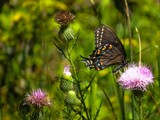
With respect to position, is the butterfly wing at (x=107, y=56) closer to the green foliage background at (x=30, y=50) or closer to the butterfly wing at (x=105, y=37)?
the butterfly wing at (x=105, y=37)

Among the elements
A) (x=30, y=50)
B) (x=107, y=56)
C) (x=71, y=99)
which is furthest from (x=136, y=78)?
(x=30, y=50)

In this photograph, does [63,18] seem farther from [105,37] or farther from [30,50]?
[30,50]

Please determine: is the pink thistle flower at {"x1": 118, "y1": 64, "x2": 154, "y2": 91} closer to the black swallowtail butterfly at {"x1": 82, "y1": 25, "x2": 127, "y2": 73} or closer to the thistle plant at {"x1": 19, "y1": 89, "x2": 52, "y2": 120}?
the black swallowtail butterfly at {"x1": 82, "y1": 25, "x2": 127, "y2": 73}

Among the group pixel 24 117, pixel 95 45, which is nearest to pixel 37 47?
pixel 95 45

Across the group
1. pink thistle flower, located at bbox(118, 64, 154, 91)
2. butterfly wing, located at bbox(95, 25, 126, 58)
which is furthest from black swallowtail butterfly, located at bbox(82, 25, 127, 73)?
pink thistle flower, located at bbox(118, 64, 154, 91)

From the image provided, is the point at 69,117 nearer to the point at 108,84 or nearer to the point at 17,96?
the point at 108,84

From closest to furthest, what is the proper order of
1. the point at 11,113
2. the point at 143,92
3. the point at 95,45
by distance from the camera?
the point at 143,92 < the point at 95,45 < the point at 11,113

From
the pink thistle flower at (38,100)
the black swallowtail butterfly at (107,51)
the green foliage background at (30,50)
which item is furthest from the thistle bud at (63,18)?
the green foliage background at (30,50)
